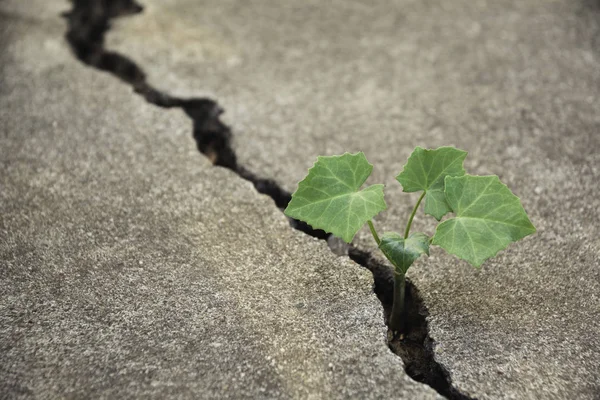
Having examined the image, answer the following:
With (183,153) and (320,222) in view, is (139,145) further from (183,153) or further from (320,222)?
(320,222)

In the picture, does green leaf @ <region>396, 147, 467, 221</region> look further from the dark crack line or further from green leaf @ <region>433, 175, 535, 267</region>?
the dark crack line

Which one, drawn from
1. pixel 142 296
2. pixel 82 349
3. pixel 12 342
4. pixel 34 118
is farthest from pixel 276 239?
pixel 34 118

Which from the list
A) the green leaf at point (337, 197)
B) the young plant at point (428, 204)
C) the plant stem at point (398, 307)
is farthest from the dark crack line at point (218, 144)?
the green leaf at point (337, 197)

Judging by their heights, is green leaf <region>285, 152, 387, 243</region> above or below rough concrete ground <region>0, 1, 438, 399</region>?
above

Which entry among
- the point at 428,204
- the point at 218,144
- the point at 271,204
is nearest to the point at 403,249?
the point at 428,204

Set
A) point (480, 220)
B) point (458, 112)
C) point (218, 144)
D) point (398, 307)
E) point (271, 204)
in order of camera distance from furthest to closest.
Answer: point (458, 112) → point (218, 144) → point (271, 204) → point (398, 307) → point (480, 220)

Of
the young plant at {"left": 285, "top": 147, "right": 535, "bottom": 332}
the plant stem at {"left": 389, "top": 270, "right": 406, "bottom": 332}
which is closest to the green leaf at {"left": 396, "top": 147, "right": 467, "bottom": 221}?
the young plant at {"left": 285, "top": 147, "right": 535, "bottom": 332}

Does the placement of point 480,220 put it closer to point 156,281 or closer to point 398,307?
point 398,307
